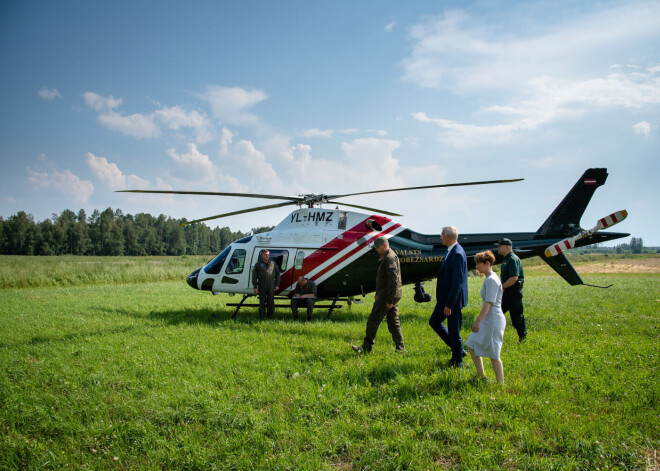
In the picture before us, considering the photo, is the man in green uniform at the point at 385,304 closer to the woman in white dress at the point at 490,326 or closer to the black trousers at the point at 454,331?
the black trousers at the point at 454,331

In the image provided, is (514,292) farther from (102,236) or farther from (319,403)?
(102,236)

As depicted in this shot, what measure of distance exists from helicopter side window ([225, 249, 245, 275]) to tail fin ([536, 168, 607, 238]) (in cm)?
824

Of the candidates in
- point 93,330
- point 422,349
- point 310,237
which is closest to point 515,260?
point 422,349

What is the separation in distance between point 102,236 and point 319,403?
9941cm

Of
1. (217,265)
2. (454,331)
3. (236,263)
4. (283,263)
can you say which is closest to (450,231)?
(454,331)

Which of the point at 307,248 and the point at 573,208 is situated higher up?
the point at 573,208

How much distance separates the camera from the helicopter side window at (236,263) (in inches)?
420

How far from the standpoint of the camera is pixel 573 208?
953cm

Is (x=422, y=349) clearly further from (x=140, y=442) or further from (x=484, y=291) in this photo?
(x=140, y=442)

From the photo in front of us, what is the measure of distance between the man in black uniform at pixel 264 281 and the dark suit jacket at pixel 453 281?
213 inches

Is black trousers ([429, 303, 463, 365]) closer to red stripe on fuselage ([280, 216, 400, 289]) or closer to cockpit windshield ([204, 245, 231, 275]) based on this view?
red stripe on fuselage ([280, 216, 400, 289])

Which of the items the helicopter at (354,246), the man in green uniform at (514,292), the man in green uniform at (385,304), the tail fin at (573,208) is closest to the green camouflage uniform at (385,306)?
the man in green uniform at (385,304)

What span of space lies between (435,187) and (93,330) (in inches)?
351

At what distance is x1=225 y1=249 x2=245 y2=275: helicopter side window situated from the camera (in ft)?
35.0
